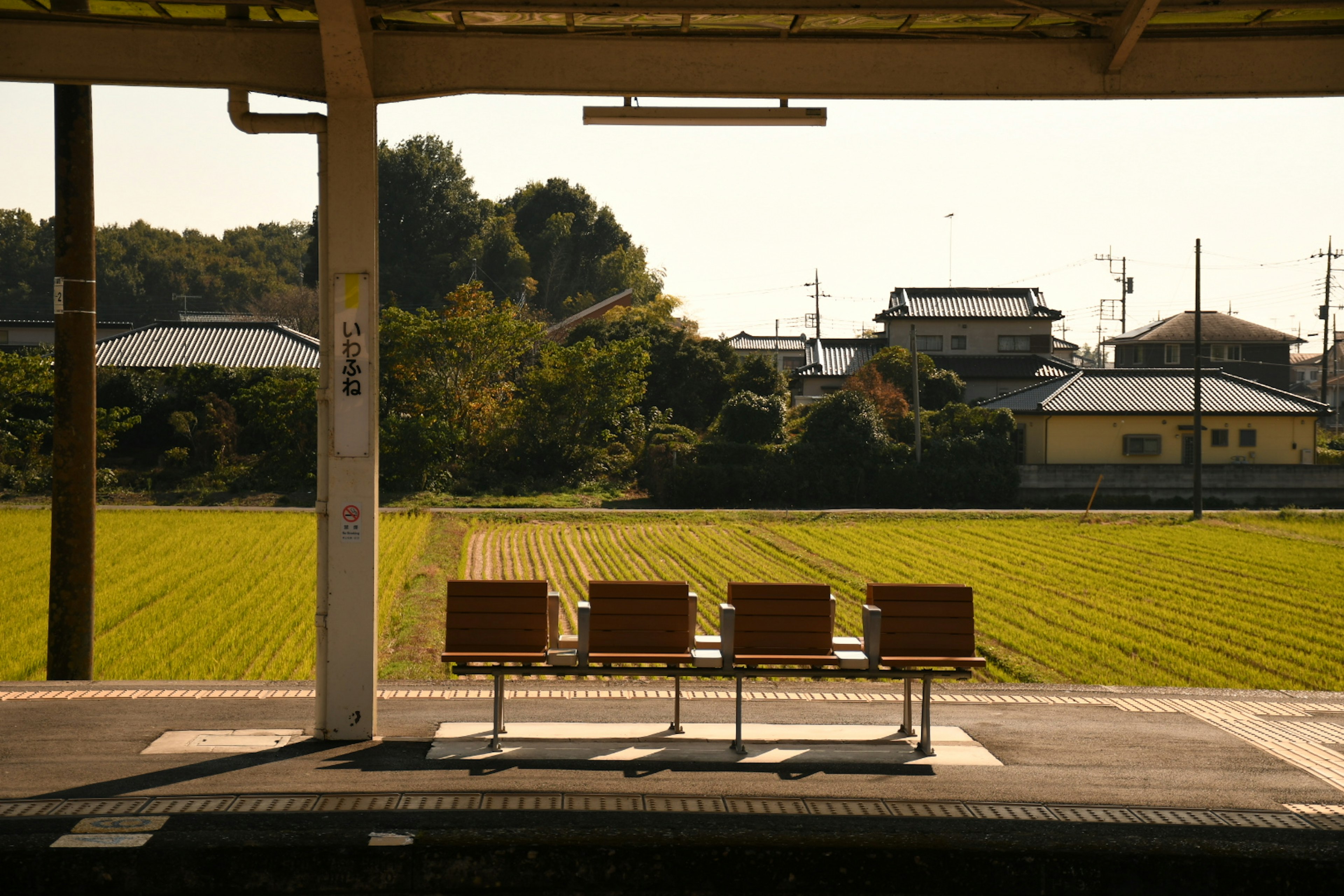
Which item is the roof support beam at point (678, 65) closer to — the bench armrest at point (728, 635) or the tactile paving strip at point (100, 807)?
the bench armrest at point (728, 635)

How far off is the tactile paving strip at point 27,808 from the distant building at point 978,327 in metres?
48.0

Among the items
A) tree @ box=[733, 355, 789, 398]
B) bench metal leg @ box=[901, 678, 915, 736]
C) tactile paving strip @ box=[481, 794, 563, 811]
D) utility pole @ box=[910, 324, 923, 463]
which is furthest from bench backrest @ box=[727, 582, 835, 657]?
tree @ box=[733, 355, 789, 398]

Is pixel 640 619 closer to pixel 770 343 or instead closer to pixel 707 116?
pixel 707 116

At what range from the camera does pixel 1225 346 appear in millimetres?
59562

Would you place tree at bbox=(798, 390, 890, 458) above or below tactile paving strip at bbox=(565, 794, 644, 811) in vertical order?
above

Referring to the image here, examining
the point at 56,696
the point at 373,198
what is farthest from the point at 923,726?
the point at 56,696

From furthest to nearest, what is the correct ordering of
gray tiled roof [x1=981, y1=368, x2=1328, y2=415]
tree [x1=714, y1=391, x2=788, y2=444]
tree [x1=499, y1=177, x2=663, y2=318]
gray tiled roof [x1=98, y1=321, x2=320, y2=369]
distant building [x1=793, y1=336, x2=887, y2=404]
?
tree [x1=499, y1=177, x2=663, y2=318]
distant building [x1=793, y1=336, x2=887, y2=404]
gray tiled roof [x1=98, y1=321, x2=320, y2=369]
gray tiled roof [x1=981, y1=368, x2=1328, y2=415]
tree [x1=714, y1=391, x2=788, y2=444]

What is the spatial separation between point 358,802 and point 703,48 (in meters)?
4.90

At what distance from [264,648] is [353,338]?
6.64m

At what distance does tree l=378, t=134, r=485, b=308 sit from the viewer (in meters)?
60.5

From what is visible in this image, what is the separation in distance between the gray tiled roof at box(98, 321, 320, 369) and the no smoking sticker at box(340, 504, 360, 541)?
36816 mm

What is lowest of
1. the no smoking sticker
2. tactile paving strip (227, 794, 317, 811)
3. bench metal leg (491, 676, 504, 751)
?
tactile paving strip (227, 794, 317, 811)

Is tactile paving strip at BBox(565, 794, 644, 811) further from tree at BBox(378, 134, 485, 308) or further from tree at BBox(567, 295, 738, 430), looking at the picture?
tree at BBox(378, 134, 485, 308)

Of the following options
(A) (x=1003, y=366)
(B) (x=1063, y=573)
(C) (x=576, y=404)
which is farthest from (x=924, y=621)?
(A) (x=1003, y=366)
